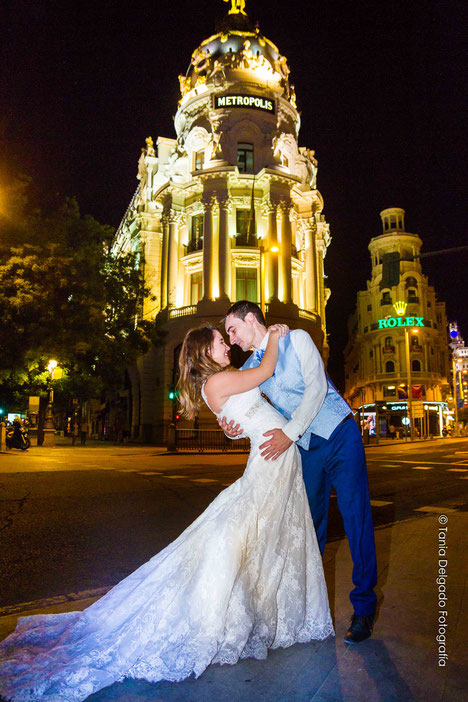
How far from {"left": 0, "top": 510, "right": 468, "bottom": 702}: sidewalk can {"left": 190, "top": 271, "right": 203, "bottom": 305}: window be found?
3439 cm

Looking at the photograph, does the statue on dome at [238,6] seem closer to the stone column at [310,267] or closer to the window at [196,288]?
the stone column at [310,267]

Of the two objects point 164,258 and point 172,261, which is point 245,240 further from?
point 164,258

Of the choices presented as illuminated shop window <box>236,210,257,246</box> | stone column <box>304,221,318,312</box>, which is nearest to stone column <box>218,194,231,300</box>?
illuminated shop window <box>236,210,257,246</box>

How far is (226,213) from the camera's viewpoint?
35.6 metres

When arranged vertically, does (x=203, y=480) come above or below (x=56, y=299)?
below

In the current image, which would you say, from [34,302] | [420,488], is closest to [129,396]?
[34,302]

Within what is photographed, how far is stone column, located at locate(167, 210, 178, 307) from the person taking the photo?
37000 mm

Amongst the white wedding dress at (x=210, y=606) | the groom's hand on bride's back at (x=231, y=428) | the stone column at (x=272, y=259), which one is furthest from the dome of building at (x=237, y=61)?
the white wedding dress at (x=210, y=606)

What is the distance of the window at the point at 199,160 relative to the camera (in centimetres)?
3866

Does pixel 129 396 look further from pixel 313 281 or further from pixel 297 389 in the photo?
pixel 297 389

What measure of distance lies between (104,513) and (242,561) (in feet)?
16.9

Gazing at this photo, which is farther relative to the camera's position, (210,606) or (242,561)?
(242,561)

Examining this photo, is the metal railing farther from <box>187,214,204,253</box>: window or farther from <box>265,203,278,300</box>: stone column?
<box>187,214,204,253</box>: window

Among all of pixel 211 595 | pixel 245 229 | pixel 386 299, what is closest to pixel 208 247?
pixel 245 229
